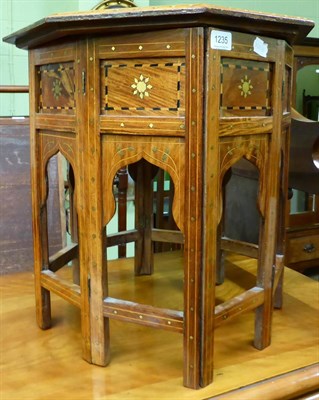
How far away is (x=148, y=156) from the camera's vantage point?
823 millimetres

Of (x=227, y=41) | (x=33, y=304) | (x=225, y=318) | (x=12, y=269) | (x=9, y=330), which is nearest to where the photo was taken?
(x=227, y=41)

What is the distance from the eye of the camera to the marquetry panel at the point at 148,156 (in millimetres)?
808

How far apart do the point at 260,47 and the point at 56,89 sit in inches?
15.2

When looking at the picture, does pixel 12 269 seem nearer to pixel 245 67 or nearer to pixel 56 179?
pixel 56 179

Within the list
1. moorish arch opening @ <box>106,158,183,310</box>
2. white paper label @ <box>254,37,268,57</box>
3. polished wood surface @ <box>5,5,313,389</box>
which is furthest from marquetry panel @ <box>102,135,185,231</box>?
moorish arch opening @ <box>106,158,183,310</box>

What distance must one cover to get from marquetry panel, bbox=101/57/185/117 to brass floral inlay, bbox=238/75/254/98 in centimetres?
12

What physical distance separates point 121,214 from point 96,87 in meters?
0.99

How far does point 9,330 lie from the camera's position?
1116mm

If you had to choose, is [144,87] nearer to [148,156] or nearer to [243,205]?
[148,156]

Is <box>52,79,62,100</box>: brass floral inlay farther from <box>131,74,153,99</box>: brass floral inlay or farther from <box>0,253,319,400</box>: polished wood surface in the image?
<box>0,253,319,400</box>: polished wood surface

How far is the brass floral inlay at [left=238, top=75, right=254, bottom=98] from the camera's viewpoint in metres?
0.84

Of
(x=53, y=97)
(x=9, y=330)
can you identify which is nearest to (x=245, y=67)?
(x=53, y=97)

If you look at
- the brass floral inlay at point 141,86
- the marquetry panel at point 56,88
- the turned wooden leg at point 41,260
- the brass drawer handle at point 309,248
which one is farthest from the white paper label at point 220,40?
the brass drawer handle at point 309,248

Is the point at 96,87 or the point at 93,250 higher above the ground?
the point at 96,87
